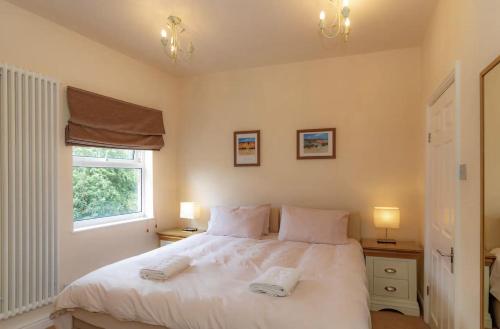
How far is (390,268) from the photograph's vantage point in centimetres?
285

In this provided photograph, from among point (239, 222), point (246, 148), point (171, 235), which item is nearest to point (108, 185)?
point (171, 235)

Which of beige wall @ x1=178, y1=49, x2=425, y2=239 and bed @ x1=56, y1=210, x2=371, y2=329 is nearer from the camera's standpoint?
bed @ x1=56, y1=210, x2=371, y2=329

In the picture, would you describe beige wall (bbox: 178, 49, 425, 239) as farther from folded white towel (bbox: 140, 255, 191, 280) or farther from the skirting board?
the skirting board

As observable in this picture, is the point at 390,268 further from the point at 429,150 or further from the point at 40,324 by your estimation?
the point at 40,324

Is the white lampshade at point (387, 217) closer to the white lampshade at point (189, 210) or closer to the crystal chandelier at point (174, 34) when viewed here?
the white lampshade at point (189, 210)

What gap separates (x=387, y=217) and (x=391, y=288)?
670mm

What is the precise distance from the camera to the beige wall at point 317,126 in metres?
3.16

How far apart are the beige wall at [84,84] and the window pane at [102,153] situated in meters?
0.19

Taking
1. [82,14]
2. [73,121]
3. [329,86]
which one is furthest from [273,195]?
[82,14]

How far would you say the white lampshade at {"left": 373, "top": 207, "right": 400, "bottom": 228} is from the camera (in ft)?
9.60

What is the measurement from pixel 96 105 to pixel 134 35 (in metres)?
0.78

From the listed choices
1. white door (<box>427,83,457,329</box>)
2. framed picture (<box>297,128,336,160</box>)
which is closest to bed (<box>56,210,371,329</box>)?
white door (<box>427,83,457,329</box>)

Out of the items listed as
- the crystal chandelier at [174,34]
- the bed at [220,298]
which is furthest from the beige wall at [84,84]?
the bed at [220,298]

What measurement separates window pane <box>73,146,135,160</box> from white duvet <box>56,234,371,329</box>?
1.31m
